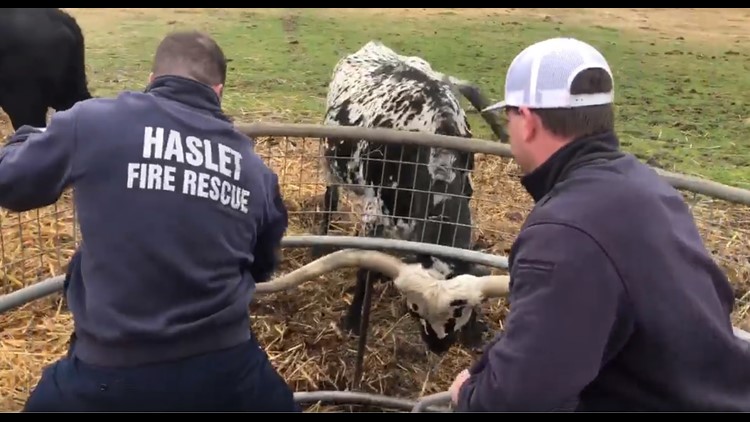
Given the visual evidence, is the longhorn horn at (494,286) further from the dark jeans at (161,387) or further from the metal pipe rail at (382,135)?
the dark jeans at (161,387)

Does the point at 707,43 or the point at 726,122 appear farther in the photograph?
the point at 707,43

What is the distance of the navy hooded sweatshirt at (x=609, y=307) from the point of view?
169 cm

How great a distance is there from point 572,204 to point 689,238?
12.8 inches

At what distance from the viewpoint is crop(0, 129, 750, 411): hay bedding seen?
4.30 meters

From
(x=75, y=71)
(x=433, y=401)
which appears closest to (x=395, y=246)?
(x=433, y=401)

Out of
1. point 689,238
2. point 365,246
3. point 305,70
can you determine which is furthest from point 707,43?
point 689,238

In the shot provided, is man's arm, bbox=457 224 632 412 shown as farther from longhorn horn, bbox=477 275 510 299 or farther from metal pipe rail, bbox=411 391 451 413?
longhorn horn, bbox=477 275 510 299

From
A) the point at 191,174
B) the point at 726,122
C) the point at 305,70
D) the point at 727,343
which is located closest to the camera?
the point at 727,343

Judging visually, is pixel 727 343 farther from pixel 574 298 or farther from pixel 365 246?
pixel 365 246

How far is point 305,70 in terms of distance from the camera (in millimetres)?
11070

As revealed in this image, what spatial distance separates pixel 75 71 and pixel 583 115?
6.45 m

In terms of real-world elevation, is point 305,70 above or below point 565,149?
below

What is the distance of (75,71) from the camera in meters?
7.39

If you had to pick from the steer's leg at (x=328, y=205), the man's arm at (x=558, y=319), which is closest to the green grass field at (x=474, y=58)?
the steer's leg at (x=328, y=205)
